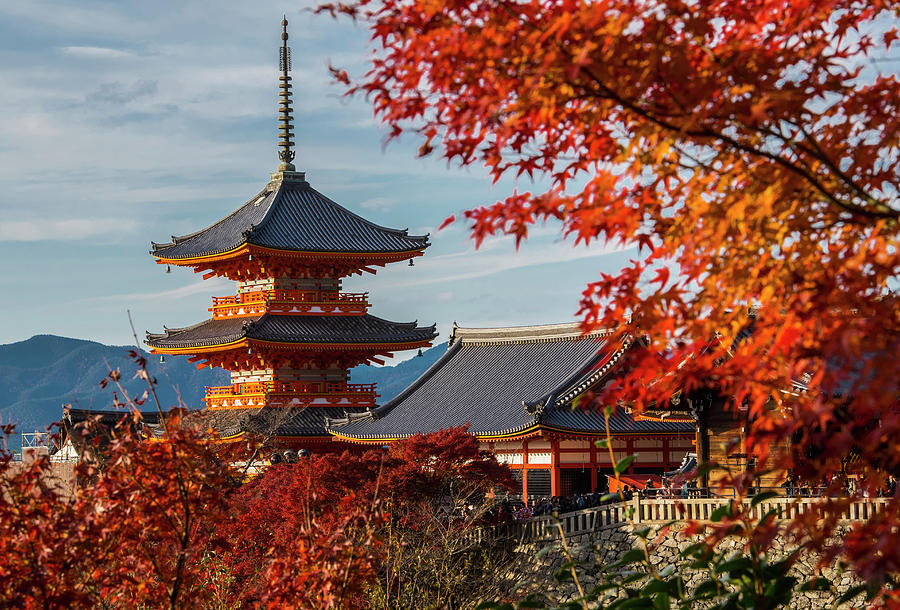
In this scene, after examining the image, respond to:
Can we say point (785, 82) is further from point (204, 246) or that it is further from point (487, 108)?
point (204, 246)

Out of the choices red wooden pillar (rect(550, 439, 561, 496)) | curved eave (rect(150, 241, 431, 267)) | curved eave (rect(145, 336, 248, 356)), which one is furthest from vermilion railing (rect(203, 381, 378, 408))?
red wooden pillar (rect(550, 439, 561, 496))

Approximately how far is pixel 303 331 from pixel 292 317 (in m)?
0.92

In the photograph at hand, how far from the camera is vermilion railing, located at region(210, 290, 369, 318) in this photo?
103 feet

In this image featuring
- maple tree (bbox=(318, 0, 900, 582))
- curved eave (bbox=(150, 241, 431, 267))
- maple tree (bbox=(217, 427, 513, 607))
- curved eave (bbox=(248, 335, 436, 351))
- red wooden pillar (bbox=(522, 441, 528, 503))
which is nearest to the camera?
maple tree (bbox=(318, 0, 900, 582))

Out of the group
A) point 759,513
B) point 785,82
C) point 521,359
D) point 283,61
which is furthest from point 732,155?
point 283,61

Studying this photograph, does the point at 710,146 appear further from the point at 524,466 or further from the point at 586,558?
the point at 524,466

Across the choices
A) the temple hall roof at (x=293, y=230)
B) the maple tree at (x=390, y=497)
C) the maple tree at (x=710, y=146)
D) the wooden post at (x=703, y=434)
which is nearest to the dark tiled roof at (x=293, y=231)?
the temple hall roof at (x=293, y=230)

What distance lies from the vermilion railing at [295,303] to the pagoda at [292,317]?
0.03 meters

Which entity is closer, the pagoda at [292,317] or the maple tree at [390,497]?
the maple tree at [390,497]

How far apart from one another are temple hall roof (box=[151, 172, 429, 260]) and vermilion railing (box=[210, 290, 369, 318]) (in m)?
1.53

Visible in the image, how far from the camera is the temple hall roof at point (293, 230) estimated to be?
31.1m

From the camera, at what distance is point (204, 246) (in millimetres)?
32656

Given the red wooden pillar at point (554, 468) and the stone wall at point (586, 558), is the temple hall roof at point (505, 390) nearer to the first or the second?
the red wooden pillar at point (554, 468)

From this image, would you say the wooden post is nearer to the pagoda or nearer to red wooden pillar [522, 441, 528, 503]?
red wooden pillar [522, 441, 528, 503]
